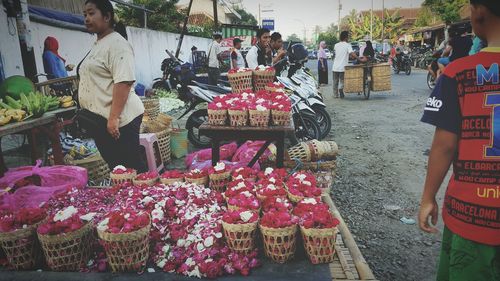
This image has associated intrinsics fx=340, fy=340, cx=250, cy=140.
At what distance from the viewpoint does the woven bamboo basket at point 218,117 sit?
13.1ft

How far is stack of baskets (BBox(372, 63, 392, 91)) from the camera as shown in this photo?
11188 mm

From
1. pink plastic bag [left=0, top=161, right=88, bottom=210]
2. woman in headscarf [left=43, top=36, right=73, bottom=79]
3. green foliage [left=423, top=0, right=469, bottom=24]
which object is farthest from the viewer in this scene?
green foliage [left=423, top=0, right=469, bottom=24]

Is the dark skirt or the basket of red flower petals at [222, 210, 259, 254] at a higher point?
the dark skirt

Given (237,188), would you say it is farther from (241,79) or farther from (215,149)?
(241,79)

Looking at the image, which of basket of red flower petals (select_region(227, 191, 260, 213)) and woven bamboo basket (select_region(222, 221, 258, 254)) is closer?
woven bamboo basket (select_region(222, 221, 258, 254))

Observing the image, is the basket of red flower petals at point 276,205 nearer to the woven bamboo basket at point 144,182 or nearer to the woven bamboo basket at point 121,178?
the woven bamboo basket at point 144,182

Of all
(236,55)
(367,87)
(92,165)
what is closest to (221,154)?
(92,165)

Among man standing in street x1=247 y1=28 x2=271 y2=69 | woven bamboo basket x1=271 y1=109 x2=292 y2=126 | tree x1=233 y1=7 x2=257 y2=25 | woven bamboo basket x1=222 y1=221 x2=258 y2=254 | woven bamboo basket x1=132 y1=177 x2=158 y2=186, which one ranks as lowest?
woven bamboo basket x1=222 y1=221 x2=258 y2=254

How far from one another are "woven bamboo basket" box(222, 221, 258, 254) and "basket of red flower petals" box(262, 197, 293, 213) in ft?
0.92

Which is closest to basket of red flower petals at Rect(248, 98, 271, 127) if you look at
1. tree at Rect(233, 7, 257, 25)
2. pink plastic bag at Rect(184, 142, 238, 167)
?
pink plastic bag at Rect(184, 142, 238, 167)

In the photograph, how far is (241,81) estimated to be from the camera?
5.00 m

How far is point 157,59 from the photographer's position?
1692 cm

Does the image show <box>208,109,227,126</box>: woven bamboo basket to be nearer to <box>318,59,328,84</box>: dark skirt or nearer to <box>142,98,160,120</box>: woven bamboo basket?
<box>142,98,160,120</box>: woven bamboo basket

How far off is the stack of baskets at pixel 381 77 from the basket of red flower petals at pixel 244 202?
9842 millimetres
